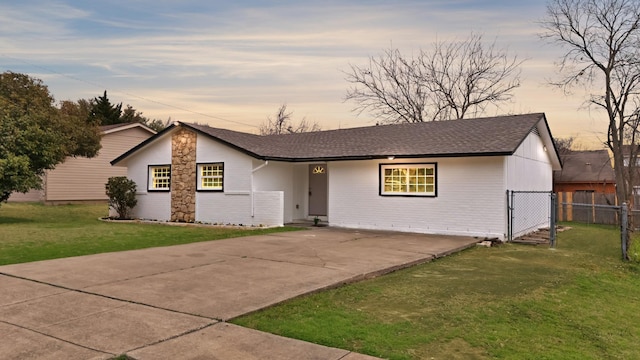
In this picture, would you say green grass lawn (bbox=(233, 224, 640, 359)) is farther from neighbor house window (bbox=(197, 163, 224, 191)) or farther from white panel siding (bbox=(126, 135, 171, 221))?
white panel siding (bbox=(126, 135, 171, 221))

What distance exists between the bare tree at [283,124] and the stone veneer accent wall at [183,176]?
2781 centimetres

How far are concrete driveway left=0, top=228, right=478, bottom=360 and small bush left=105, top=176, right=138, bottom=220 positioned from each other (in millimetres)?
9260

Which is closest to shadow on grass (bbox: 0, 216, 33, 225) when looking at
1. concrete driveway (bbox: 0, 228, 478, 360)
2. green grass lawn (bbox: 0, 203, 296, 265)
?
green grass lawn (bbox: 0, 203, 296, 265)

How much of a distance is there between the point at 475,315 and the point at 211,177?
13695mm

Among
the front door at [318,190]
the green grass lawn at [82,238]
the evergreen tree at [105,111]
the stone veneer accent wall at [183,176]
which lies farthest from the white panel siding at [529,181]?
the evergreen tree at [105,111]

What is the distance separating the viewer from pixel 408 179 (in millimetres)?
14812

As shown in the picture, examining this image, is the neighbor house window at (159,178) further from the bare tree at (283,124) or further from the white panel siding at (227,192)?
the bare tree at (283,124)

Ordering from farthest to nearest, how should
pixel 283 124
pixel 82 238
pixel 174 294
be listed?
pixel 283 124 < pixel 82 238 < pixel 174 294

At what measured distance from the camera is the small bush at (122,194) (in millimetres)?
18703

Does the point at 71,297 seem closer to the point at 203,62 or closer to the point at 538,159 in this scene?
the point at 203,62

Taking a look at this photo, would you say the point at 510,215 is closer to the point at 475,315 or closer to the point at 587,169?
the point at 475,315

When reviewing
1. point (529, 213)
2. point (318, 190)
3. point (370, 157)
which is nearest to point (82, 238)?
point (318, 190)

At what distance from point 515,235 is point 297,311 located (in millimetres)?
10554

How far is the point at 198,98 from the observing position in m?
25.7
